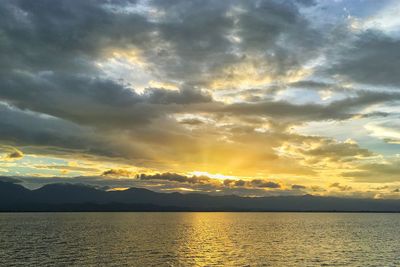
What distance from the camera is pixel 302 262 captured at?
87.6 metres

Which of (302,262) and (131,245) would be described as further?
(131,245)

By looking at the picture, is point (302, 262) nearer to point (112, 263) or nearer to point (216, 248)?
point (216, 248)

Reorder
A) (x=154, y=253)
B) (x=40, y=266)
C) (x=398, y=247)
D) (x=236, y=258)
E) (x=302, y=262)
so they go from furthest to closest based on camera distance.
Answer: (x=398, y=247), (x=154, y=253), (x=236, y=258), (x=302, y=262), (x=40, y=266)

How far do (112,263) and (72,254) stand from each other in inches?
699

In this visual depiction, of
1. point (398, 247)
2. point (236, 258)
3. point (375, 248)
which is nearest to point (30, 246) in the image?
point (236, 258)

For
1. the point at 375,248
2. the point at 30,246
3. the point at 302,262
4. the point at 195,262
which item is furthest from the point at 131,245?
the point at 375,248

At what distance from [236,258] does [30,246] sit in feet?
194

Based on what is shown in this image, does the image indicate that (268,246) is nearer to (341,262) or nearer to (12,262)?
(341,262)

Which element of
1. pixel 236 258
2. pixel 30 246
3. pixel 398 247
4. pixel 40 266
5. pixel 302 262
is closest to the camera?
pixel 40 266

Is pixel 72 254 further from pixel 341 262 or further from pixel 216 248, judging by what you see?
pixel 341 262

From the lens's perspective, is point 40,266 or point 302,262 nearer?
point 40,266

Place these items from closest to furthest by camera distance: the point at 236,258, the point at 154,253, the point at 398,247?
the point at 236,258 → the point at 154,253 → the point at 398,247

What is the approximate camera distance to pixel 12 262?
278 ft

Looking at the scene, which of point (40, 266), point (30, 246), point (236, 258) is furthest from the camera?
point (30, 246)
